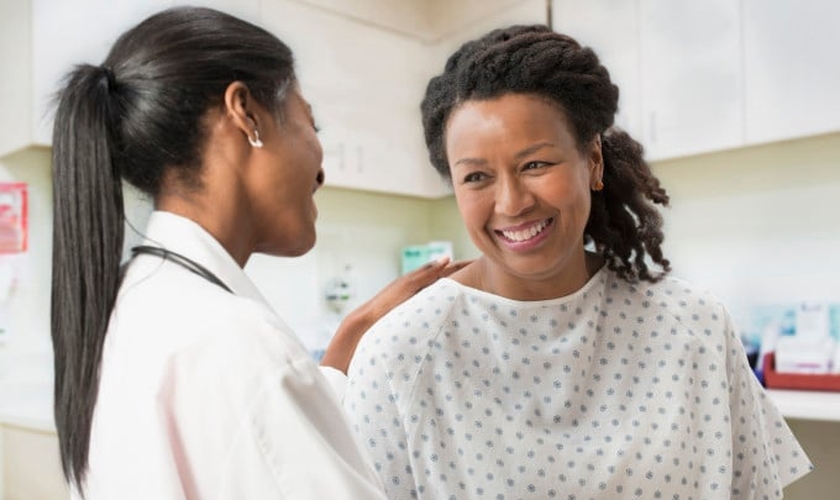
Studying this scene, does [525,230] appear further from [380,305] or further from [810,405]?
[810,405]

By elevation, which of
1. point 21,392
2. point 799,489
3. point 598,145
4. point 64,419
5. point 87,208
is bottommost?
point 799,489

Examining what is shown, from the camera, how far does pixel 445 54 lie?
355 centimetres

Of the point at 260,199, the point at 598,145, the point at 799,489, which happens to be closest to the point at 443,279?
the point at 598,145

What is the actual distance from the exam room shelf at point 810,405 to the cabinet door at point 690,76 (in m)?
0.85

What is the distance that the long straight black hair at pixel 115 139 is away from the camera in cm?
65

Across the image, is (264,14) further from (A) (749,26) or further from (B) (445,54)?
(A) (749,26)

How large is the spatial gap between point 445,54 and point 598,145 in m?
2.52

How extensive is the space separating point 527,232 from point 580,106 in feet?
0.69

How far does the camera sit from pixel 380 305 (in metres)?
1.41

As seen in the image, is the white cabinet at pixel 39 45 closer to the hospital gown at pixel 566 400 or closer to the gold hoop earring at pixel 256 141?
the hospital gown at pixel 566 400

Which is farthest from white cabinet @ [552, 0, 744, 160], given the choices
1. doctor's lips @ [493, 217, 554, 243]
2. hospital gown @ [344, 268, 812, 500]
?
doctor's lips @ [493, 217, 554, 243]

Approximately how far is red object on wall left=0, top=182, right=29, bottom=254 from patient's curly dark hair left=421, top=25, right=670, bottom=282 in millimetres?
1839

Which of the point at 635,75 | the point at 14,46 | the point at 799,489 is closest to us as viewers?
the point at 14,46

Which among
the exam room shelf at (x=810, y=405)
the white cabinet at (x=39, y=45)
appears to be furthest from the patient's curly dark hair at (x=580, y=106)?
the white cabinet at (x=39, y=45)
